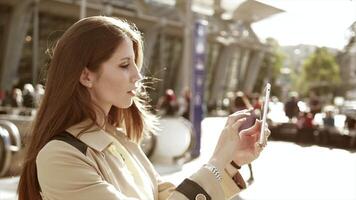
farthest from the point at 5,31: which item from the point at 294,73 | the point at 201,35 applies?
the point at 294,73

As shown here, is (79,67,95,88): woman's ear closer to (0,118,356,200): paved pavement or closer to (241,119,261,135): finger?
(241,119,261,135): finger

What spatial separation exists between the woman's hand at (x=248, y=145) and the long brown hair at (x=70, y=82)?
46cm

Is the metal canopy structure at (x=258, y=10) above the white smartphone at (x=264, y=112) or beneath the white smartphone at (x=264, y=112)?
above

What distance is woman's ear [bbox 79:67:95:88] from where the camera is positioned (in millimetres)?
1722

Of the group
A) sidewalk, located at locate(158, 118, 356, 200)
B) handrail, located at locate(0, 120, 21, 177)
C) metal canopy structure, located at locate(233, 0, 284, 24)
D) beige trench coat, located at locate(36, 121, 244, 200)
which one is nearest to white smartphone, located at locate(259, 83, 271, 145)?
beige trench coat, located at locate(36, 121, 244, 200)

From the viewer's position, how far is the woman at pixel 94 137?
5.15ft

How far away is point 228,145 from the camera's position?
1.65m

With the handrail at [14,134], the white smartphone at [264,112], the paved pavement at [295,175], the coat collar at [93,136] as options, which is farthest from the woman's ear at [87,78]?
the handrail at [14,134]

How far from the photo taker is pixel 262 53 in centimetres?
6531

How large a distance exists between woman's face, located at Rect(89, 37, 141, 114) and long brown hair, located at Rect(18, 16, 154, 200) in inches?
0.8

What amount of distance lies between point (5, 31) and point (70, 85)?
3584cm

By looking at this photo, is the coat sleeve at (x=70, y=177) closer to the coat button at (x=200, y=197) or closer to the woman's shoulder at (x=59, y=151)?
the woman's shoulder at (x=59, y=151)

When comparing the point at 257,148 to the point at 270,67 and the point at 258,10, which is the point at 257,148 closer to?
the point at 258,10

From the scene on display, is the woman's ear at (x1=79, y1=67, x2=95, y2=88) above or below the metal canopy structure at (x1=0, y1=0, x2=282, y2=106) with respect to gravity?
above
